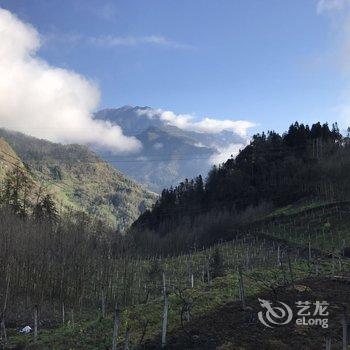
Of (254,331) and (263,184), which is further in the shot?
(263,184)

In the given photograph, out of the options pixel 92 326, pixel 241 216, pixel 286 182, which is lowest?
pixel 92 326

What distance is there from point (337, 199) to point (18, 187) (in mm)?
55541

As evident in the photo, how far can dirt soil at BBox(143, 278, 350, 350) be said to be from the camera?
526 inches

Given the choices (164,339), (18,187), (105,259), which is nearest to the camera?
(164,339)

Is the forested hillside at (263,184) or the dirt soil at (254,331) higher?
the forested hillside at (263,184)

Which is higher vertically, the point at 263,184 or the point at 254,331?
the point at 263,184

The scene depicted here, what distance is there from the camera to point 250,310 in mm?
16375

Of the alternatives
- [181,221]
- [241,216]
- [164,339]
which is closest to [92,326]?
[164,339]

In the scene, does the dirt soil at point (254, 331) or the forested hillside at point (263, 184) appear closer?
the dirt soil at point (254, 331)

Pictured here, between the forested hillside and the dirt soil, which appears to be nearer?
the dirt soil

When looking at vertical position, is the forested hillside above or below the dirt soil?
above

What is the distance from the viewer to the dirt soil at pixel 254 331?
1335 centimetres

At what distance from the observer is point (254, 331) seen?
14414 millimetres

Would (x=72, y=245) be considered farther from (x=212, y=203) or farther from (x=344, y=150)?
(x=212, y=203)
